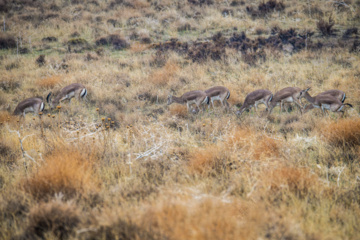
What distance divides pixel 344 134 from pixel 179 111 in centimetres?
499

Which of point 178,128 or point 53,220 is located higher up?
point 53,220

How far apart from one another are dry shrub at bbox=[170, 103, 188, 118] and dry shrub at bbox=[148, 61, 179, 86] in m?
2.42

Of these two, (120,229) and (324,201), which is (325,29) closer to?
(324,201)

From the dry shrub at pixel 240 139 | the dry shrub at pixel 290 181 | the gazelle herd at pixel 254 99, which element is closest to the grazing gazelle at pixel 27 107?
the gazelle herd at pixel 254 99

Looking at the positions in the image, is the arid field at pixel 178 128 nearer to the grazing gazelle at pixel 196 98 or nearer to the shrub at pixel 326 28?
the shrub at pixel 326 28

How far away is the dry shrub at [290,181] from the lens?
3.74 metres

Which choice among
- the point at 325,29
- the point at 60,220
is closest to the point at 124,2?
the point at 325,29

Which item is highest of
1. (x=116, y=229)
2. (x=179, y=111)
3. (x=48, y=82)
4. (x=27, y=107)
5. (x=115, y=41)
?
(x=115, y=41)

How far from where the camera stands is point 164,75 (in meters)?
11.6

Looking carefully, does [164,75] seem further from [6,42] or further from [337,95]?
[6,42]

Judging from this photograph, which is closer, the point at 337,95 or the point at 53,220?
the point at 53,220

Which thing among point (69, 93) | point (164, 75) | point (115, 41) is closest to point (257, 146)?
point (164, 75)

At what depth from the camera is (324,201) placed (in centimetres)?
353

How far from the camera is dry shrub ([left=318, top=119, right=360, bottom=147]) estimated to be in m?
5.11
